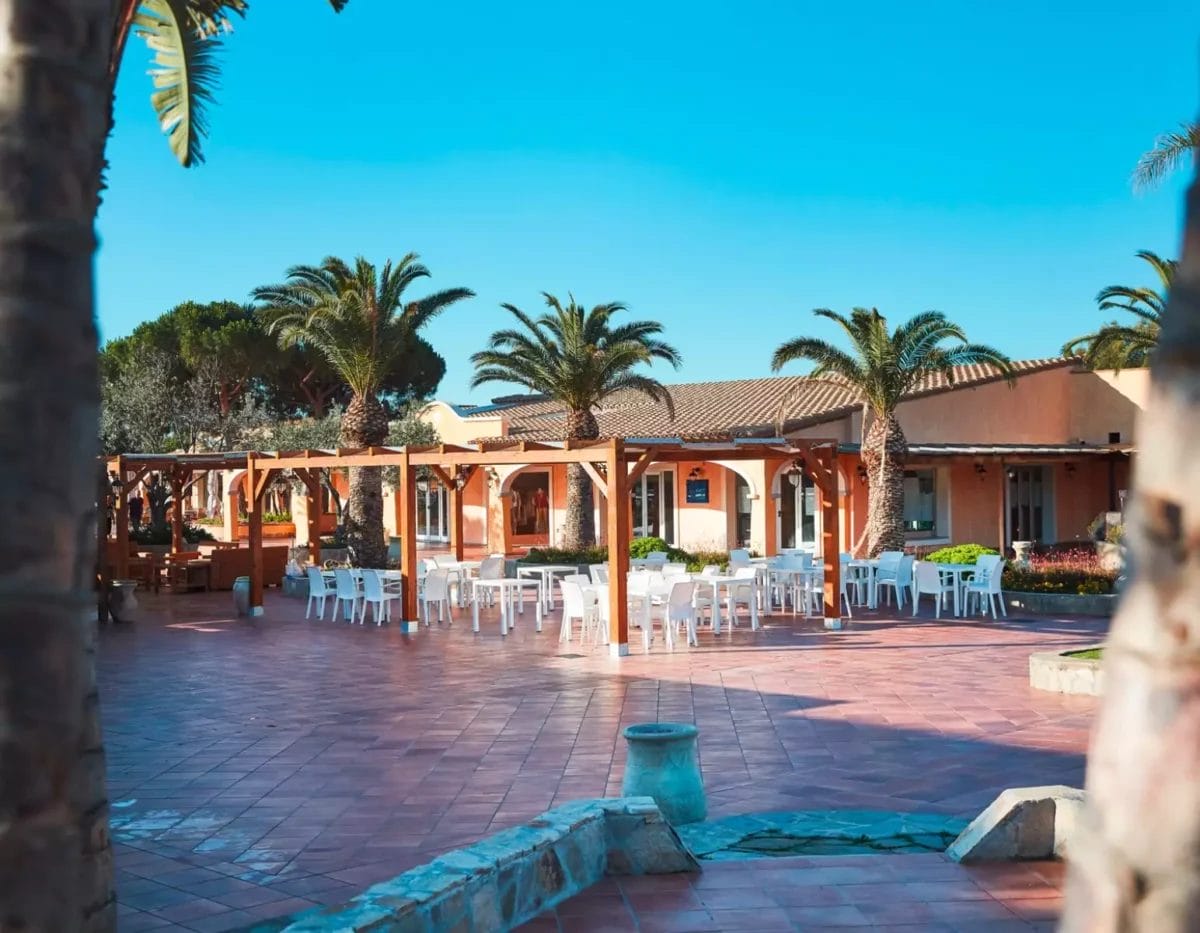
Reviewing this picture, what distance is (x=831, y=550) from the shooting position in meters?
15.2

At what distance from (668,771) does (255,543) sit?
43.3ft

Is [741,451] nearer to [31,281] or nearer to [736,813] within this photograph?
[736,813]

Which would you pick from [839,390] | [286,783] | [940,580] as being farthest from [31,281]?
[839,390]

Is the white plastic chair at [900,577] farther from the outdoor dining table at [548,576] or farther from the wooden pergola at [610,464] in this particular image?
the outdoor dining table at [548,576]

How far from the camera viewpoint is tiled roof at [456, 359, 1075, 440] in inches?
1049

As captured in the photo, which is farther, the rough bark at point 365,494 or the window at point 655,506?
the window at point 655,506

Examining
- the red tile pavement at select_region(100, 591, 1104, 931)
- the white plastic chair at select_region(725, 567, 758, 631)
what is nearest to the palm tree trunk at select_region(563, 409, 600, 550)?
the white plastic chair at select_region(725, 567, 758, 631)

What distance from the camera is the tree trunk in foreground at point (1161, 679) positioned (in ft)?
4.37

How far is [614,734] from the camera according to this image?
8.48m

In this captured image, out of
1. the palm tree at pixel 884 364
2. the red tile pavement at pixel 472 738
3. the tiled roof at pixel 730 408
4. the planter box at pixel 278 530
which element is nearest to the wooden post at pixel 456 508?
the tiled roof at pixel 730 408

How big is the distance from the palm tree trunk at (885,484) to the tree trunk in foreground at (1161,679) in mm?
19532

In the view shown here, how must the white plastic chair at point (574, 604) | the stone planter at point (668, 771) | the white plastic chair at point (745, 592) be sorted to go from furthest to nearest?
the white plastic chair at point (745, 592) < the white plastic chair at point (574, 604) < the stone planter at point (668, 771)

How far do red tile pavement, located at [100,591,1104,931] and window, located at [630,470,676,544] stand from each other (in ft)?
45.3

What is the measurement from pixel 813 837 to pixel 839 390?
25.4 m
